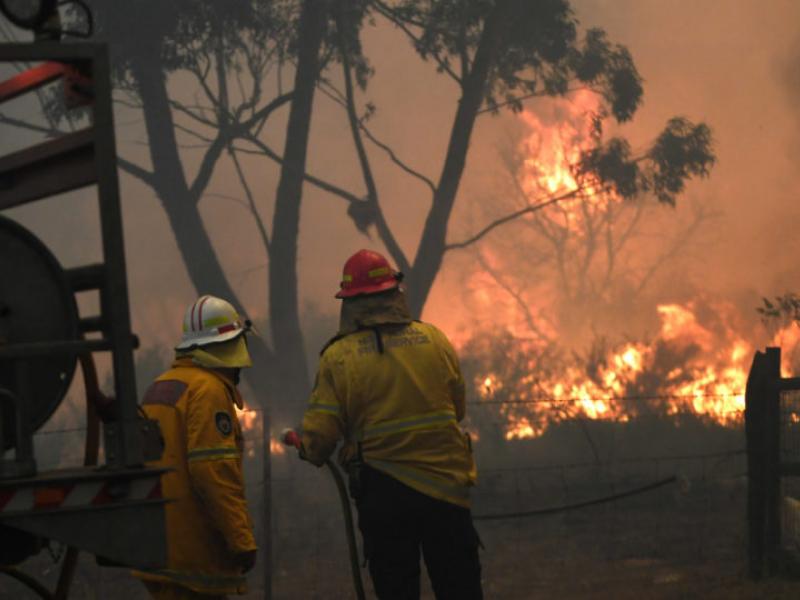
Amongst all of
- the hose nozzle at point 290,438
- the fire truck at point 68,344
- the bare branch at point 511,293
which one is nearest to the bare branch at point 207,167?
the bare branch at point 511,293

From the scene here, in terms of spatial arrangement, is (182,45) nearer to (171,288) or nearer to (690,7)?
(171,288)

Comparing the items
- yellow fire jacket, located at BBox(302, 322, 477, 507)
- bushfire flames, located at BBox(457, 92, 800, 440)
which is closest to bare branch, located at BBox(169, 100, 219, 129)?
bushfire flames, located at BBox(457, 92, 800, 440)

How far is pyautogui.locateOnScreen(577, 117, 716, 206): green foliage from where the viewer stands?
1931 cm

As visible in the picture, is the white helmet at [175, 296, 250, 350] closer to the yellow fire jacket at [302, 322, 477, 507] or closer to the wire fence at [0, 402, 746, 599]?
the yellow fire jacket at [302, 322, 477, 507]

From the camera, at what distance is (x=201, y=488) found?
5.03 metres

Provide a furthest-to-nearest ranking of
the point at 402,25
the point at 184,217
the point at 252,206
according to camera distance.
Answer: the point at 402,25 < the point at 252,206 < the point at 184,217

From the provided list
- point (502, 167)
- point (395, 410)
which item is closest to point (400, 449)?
point (395, 410)

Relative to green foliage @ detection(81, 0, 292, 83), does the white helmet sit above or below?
below

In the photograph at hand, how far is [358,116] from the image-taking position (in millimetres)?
19531

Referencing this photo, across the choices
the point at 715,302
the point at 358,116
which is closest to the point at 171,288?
the point at 358,116

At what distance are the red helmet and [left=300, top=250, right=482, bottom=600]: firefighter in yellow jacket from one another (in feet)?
0.37

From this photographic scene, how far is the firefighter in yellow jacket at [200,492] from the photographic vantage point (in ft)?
16.5

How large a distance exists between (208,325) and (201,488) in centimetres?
68

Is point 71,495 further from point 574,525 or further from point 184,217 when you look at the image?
point 184,217
